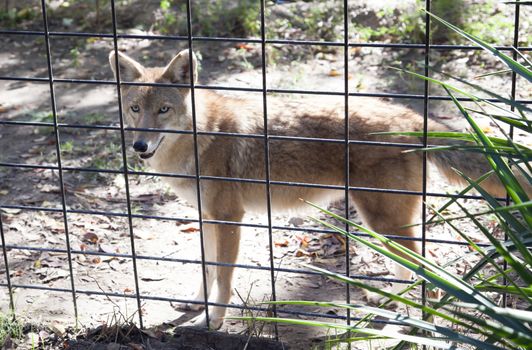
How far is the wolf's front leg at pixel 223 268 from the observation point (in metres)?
4.81

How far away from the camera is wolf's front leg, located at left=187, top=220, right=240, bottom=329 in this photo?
15.8 ft

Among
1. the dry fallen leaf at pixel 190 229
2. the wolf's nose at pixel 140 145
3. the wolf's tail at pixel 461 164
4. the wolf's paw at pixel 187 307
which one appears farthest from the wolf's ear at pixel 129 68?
the wolf's tail at pixel 461 164

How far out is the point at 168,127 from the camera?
5109mm

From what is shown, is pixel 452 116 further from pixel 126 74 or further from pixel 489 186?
pixel 126 74

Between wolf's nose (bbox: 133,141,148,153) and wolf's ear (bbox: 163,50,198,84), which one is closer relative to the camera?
wolf's nose (bbox: 133,141,148,153)

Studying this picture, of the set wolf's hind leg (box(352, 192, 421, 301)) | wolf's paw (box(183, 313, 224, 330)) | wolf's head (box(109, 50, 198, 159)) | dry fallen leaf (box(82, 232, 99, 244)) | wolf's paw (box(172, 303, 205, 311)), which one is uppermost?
wolf's head (box(109, 50, 198, 159))

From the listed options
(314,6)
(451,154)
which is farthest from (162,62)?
(451,154)

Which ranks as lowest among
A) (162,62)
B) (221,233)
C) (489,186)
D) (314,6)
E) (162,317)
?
(162,317)

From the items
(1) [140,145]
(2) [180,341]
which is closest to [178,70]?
(1) [140,145]

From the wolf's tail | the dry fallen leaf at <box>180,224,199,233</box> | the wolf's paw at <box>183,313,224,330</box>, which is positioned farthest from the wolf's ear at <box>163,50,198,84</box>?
the wolf's tail

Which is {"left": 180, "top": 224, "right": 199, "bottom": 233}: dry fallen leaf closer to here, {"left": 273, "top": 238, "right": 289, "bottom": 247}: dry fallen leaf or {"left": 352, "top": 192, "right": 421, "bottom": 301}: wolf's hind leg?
{"left": 273, "top": 238, "right": 289, "bottom": 247}: dry fallen leaf

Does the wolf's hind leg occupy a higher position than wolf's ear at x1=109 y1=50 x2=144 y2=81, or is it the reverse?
wolf's ear at x1=109 y1=50 x2=144 y2=81

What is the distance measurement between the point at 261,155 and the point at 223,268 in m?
0.78

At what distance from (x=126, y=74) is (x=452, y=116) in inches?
124
